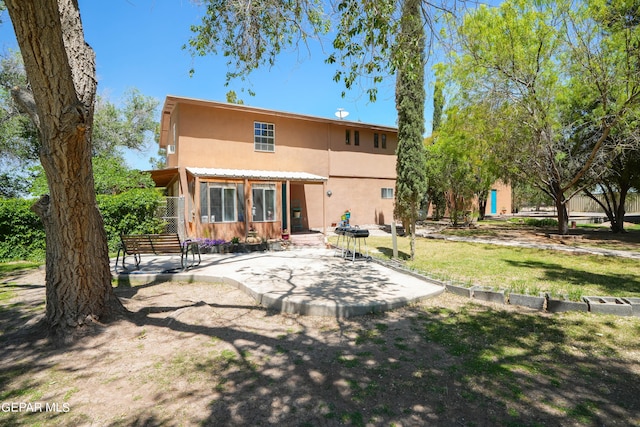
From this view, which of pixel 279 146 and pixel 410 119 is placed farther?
pixel 279 146

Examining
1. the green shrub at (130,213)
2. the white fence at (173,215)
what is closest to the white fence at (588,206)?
the white fence at (173,215)

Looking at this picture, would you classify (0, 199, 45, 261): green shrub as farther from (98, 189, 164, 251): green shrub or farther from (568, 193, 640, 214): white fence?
(568, 193, 640, 214): white fence

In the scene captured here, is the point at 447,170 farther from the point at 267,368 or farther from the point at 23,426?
the point at 23,426

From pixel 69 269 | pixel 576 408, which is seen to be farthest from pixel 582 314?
pixel 69 269

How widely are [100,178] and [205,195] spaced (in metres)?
6.02

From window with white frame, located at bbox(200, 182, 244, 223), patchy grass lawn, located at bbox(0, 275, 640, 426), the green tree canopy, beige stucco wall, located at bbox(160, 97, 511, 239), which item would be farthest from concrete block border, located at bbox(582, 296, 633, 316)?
window with white frame, located at bbox(200, 182, 244, 223)

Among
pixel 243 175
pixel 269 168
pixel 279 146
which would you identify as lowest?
pixel 243 175

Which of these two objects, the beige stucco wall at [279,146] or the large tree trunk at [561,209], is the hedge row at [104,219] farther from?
the large tree trunk at [561,209]

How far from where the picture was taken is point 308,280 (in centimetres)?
764

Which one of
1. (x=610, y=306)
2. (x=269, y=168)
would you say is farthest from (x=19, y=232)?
(x=610, y=306)

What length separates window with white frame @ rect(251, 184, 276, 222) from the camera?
1470 cm

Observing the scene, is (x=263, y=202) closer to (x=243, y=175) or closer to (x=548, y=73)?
(x=243, y=175)

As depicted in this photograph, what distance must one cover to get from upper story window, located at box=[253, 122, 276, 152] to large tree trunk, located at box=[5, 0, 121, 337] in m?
11.8

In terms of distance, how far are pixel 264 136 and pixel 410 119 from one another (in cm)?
752
